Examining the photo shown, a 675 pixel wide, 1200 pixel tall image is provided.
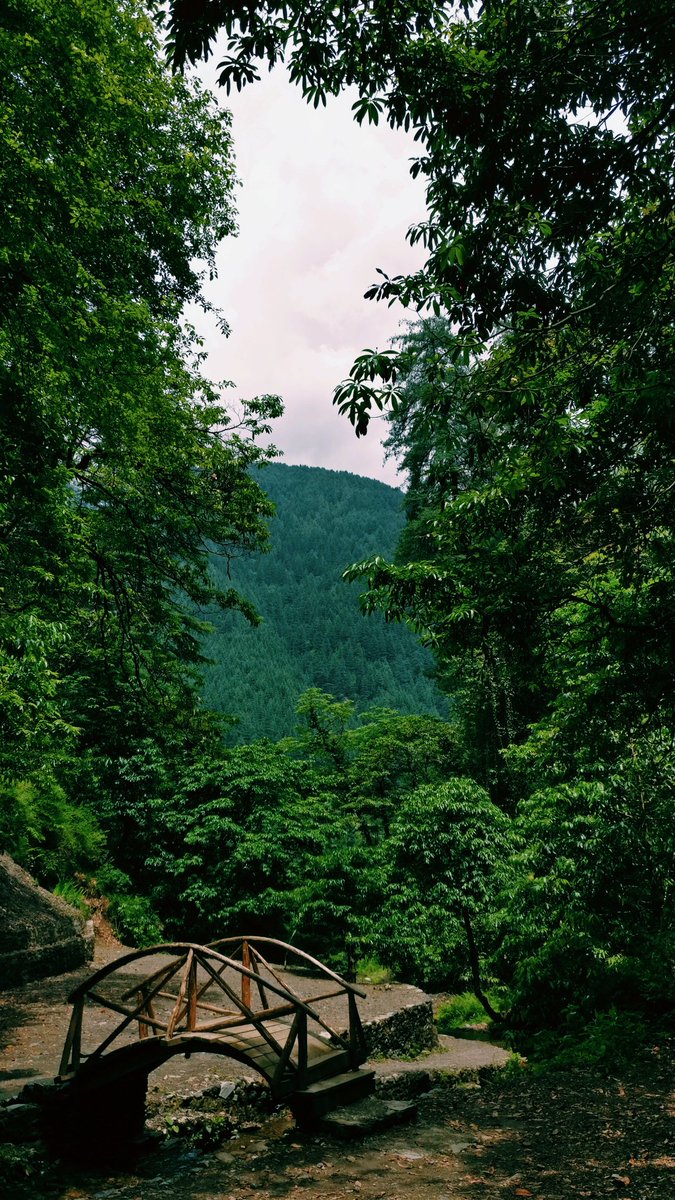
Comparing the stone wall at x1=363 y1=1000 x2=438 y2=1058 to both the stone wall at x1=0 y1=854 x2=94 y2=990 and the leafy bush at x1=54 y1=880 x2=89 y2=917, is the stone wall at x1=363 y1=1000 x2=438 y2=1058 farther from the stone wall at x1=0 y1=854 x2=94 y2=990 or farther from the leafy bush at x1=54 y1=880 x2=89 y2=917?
the leafy bush at x1=54 y1=880 x2=89 y2=917

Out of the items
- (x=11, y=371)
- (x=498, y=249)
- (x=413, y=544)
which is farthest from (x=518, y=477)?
(x=413, y=544)

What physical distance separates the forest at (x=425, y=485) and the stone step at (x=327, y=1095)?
415 centimetres

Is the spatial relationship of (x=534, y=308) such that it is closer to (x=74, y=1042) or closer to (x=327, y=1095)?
(x=327, y=1095)

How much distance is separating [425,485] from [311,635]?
319 feet

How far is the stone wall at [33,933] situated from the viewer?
425 inches

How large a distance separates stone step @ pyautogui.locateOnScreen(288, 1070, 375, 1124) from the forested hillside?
1214 inches

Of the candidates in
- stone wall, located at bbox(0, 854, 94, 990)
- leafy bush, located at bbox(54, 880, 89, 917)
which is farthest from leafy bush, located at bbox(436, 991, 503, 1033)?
leafy bush, located at bbox(54, 880, 89, 917)

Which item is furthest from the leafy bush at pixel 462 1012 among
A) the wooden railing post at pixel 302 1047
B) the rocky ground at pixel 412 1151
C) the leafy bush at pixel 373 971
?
the wooden railing post at pixel 302 1047

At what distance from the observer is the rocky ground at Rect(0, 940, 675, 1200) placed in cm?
538

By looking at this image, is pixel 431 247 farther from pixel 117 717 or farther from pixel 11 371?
pixel 117 717

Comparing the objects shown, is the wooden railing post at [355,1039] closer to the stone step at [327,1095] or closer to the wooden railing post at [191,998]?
the stone step at [327,1095]

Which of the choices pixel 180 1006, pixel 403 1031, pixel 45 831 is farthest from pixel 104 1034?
pixel 45 831

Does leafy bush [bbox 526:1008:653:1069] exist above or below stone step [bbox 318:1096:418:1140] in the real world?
below

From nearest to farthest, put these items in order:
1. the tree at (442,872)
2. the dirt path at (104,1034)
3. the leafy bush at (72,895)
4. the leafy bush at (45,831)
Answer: the dirt path at (104,1034) < the leafy bush at (45,831) < the tree at (442,872) < the leafy bush at (72,895)
